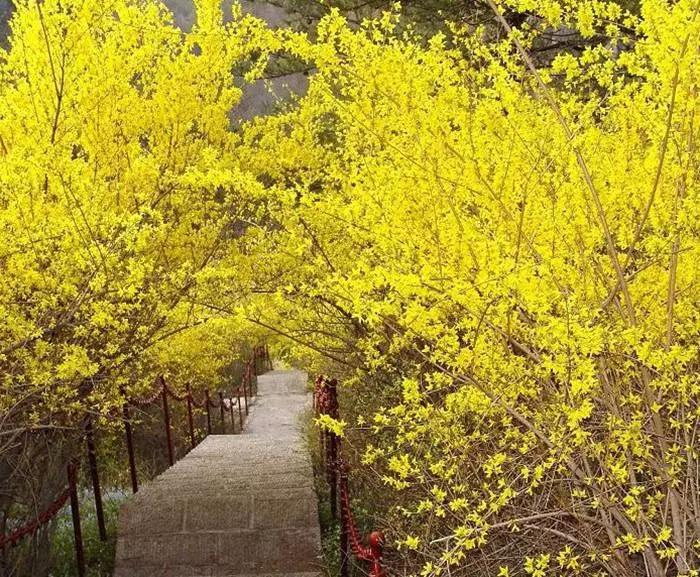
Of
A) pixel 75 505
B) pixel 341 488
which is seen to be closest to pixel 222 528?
pixel 75 505

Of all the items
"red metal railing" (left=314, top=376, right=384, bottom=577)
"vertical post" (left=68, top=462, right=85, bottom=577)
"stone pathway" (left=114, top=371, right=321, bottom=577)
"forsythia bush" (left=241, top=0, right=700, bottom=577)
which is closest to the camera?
"forsythia bush" (left=241, top=0, right=700, bottom=577)

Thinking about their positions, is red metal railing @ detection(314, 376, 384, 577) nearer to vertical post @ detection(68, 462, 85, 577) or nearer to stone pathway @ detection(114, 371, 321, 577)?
stone pathway @ detection(114, 371, 321, 577)

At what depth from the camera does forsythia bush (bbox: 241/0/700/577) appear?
294 centimetres

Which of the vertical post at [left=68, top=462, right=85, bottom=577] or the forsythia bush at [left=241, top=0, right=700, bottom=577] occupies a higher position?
the forsythia bush at [left=241, top=0, right=700, bottom=577]

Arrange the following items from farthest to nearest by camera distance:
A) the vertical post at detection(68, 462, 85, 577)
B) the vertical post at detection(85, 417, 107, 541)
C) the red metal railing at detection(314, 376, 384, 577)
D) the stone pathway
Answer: the vertical post at detection(85, 417, 107, 541)
the stone pathway
the vertical post at detection(68, 462, 85, 577)
the red metal railing at detection(314, 376, 384, 577)

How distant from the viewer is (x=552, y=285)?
132 inches

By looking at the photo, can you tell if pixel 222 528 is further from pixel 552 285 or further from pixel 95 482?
pixel 552 285

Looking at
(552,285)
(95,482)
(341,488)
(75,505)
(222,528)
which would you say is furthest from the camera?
(95,482)

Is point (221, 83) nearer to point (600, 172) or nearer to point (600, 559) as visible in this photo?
point (600, 172)

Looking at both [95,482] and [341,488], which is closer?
[341,488]

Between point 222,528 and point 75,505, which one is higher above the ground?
point 75,505

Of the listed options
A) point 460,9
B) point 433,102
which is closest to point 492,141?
point 433,102

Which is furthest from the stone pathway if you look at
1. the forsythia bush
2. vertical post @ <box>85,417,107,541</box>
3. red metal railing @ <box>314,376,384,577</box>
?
the forsythia bush

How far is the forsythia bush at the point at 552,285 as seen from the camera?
294 centimetres
